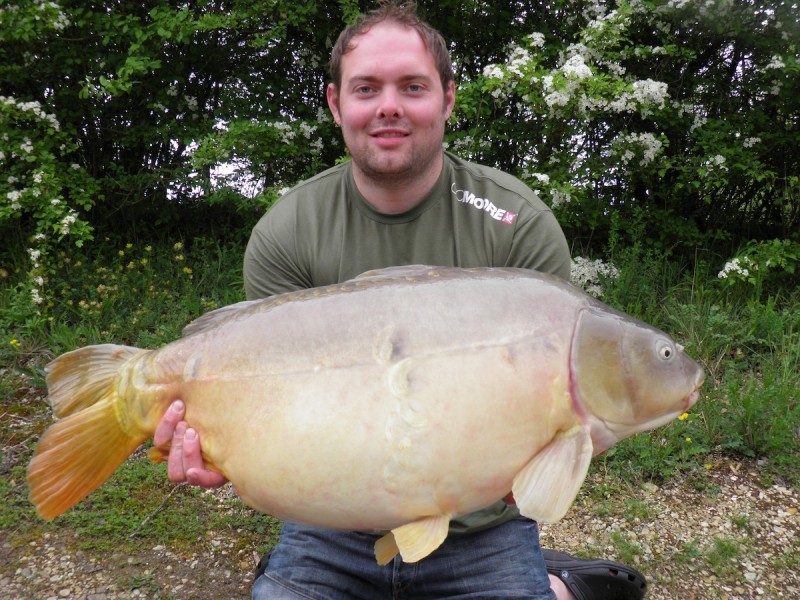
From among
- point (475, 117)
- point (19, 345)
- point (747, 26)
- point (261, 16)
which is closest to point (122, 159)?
point (261, 16)

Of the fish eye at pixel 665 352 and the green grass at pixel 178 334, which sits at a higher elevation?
the fish eye at pixel 665 352

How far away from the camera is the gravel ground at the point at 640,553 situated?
240 cm

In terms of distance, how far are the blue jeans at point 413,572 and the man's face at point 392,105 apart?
0.98 meters

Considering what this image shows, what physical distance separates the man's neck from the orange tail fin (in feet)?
2.65

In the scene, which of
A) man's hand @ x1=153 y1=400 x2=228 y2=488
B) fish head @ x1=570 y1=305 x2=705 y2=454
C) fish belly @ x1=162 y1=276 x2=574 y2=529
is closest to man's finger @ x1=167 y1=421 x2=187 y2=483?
man's hand @ x1=153 y1=400 x2=228 y2=488

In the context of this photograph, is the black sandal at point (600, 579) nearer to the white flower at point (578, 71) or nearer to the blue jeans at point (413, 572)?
the blue jeans at point (413, 572)

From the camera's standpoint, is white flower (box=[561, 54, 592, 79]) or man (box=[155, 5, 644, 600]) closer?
man (box=[155, 5, 644, 600])

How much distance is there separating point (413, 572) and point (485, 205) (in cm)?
100

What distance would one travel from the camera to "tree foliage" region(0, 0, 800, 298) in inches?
151

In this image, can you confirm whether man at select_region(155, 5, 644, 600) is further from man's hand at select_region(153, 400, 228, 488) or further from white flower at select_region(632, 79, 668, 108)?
white flower at select_region(632, 79, 668, 108)

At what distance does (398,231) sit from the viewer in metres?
2.00

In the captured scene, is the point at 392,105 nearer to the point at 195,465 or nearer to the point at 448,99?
the point at 448,99

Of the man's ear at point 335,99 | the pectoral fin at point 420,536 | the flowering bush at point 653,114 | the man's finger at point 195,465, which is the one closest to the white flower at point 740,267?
the flowering bush at point 653,114

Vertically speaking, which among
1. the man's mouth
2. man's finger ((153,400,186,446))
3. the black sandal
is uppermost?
the man's mouth
